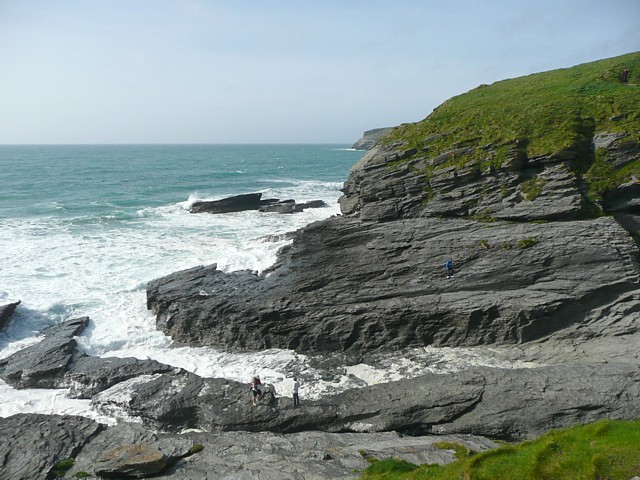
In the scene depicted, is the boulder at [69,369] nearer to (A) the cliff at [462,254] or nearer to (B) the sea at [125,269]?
(B) the sea at [125,269]

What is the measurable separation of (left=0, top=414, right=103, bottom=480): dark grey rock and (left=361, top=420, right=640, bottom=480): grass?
12175 millimetres

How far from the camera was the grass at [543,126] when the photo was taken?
29.2 meters

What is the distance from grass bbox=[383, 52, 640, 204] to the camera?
2922cm

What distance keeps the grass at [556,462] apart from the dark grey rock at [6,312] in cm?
2581

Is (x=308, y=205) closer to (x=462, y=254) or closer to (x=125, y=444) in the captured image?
(x=462, y=254)

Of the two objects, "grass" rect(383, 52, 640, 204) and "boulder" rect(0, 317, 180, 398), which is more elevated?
"grass" rect(383, 52, 640, 204)

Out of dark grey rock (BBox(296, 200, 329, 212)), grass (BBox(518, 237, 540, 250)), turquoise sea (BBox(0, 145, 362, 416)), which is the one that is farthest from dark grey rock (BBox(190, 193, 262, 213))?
grass (BBox(518, 237, 540, 250))

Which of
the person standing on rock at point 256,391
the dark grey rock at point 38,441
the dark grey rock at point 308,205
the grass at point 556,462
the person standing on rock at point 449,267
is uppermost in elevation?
the dark grey rock at point 308,205

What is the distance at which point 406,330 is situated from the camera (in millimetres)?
24031

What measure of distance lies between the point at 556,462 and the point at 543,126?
27.3m

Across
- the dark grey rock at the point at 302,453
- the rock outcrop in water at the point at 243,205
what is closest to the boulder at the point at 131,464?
the dark grey rock at the point at 302,453

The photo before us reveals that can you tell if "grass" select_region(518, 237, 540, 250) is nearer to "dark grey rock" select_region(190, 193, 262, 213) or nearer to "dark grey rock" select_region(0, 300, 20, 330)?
"dark grey rock" select_region(0, 300, 20, 330)

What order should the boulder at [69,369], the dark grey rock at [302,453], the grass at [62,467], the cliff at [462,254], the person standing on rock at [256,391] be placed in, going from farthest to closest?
the cliff at [462,254] < the boulder at [69,369] < the person standing on rock at [256,391] < the grass at [62,467] < the dark grey rock at [302,453]

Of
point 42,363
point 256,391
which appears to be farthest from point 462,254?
point 42,363
